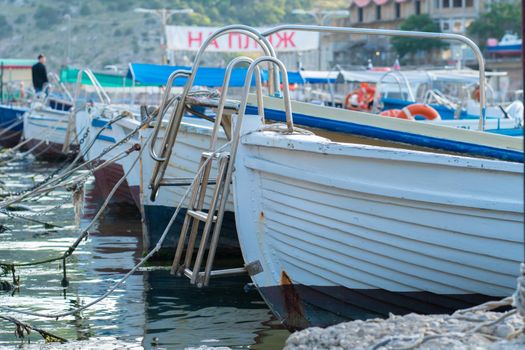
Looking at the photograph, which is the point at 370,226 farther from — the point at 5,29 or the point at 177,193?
the point at 5,29

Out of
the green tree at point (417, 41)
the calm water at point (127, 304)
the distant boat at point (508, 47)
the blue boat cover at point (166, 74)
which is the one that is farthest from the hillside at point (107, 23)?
the calm water at point (127, 304)

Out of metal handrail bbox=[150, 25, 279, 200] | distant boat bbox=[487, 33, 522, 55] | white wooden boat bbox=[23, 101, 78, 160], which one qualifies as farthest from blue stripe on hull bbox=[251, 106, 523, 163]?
distant boat bbox=[487, 33, 522, 55]

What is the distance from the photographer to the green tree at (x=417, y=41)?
286ft

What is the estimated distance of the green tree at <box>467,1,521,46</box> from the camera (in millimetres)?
87188

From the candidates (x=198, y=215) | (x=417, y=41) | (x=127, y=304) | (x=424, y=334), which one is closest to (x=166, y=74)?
(x=127, y=304)

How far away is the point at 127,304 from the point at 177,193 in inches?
89.4

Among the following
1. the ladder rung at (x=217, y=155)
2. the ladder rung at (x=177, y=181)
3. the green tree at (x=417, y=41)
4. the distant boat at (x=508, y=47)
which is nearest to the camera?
the ladder rung at (x=217, y=155)

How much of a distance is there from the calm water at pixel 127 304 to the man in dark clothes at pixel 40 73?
48.9 feet

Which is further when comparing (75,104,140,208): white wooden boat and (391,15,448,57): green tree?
(391,15,448,57): green tree

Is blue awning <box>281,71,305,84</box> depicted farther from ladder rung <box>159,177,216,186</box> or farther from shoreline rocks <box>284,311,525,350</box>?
shoreline rocks <box>284,311,525,350</box>

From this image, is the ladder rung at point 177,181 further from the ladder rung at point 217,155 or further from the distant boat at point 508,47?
the distant boat at point 508,47

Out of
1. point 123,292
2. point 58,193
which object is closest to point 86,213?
point 58,193

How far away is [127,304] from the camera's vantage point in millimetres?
9398

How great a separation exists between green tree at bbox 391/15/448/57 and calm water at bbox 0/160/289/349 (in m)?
75.7
